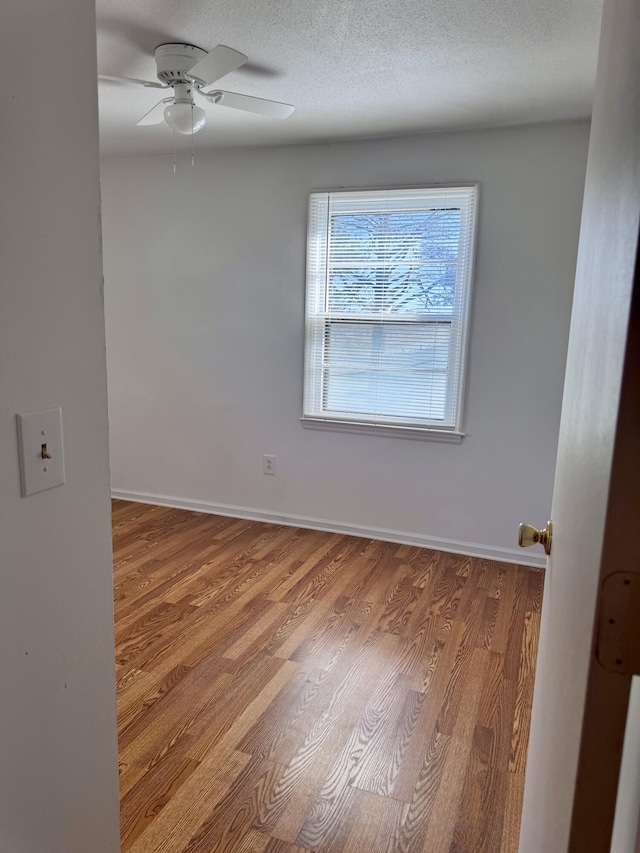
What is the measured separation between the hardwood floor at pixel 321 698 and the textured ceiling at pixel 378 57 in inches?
91.3

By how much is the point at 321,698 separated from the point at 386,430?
1714 millimetres

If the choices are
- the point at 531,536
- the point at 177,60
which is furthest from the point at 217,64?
the point at 531,536

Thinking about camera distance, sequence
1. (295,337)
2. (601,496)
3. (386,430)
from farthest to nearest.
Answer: (295,337)
(386,430)
(601,496)

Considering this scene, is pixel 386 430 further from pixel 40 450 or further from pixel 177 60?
pixel 40 450

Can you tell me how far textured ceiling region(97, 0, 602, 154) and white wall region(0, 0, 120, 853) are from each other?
1319 mm

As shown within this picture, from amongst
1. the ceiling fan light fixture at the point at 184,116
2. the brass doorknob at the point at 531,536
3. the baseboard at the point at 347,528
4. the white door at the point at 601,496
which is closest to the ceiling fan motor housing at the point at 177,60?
the ceiling fan light fixture at the point at 184,116

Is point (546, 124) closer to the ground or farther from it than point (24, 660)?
farther from it

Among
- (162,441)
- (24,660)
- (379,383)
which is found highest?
(379,383)

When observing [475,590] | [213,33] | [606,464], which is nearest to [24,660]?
[606,464]

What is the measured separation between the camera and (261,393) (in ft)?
12.0

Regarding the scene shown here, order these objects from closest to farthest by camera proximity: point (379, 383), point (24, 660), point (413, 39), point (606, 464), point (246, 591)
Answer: point (606, 464), point (24, 660), point (413, 39), point (246, 591), point (379, 383)

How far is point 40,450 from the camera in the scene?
0.83 meters

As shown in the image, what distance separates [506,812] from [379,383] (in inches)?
88.6

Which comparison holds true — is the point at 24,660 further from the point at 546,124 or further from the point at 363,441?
the point at 546,124
